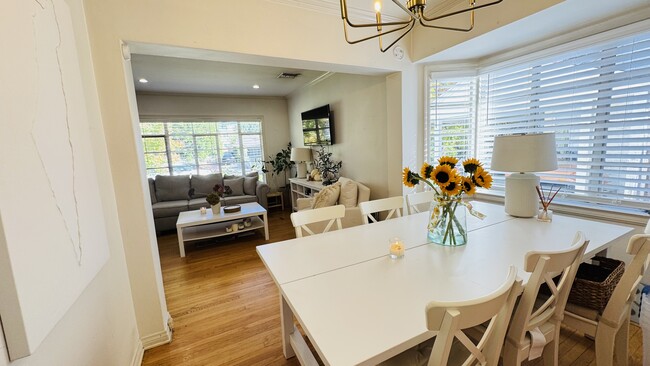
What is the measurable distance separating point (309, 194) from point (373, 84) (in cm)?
228

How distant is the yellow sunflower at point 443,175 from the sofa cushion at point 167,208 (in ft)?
14.3

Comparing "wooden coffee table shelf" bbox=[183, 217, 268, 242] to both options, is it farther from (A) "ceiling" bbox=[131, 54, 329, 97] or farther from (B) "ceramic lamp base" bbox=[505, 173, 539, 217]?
(B) "ceramic lamp base" bbox=[505, 173, 539, 217]

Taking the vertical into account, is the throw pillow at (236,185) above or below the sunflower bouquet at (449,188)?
below

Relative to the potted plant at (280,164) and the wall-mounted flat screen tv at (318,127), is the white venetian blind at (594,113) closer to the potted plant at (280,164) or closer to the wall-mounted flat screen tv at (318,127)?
the wall-mounted flat screen tv at (318,127)

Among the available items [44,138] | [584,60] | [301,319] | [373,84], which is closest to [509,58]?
[584,60]

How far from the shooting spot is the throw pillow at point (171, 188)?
4.80 meters

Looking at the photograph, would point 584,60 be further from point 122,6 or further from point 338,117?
point 122,6

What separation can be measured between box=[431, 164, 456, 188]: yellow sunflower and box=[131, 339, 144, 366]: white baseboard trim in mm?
2097

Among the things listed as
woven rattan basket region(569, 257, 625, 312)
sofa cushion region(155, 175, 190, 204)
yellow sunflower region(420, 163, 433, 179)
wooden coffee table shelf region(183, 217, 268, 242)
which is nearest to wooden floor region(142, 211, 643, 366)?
wooden coffee table shelf region(183, 217, 268, 242)

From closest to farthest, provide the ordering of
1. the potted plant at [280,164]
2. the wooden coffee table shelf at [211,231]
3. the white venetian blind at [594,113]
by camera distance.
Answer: the white venetian blind at [594,113]
the wooden coffee table shelf at [211,231]
the potted plant at [280,164]

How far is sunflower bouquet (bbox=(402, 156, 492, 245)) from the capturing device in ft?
4.39

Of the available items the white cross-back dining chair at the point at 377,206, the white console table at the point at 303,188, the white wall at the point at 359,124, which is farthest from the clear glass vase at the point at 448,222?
the white console table at the point at 303,188

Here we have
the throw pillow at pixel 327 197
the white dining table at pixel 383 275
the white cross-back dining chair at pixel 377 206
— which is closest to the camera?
the white dining table at pixel 383 275

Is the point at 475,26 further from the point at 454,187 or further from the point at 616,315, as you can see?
the point at 616,315
